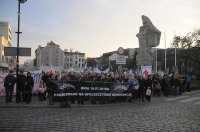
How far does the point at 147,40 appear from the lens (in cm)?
2661

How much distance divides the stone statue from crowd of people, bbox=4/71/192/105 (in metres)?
2.12

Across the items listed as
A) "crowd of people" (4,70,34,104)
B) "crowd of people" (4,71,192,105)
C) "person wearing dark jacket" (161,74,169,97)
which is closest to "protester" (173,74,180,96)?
"crowd of people" (4,71,192,105)

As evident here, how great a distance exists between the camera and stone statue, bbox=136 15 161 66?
1041 inches

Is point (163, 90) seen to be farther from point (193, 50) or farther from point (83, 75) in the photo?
point (193, 50)

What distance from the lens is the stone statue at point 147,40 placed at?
26.4 m

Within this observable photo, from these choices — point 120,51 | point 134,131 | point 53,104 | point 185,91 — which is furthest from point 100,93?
point 185,91

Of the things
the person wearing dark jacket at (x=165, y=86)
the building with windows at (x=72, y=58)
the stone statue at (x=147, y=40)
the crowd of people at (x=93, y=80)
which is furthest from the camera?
the building with windows at (x=72, y=58)

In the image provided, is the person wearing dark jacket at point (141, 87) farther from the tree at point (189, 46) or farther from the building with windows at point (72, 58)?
the building with windows at point (72, 58)

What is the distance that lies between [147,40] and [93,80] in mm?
8037

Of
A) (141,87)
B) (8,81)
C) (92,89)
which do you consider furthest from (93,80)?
(8,81)

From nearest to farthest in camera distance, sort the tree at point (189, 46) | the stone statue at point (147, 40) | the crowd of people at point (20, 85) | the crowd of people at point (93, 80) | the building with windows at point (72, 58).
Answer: the crowd of people at point (93, 80) < the crowd of people at point (20, 85) < the stone statue at point (147, 40) < the tree at point (189, 46) < the building with windows at point (72, 58)

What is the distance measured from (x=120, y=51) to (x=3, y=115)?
11.5 meters

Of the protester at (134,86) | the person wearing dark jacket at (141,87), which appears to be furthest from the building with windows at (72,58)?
the protester at (134,86)

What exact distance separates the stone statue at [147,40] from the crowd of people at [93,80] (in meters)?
2.12
